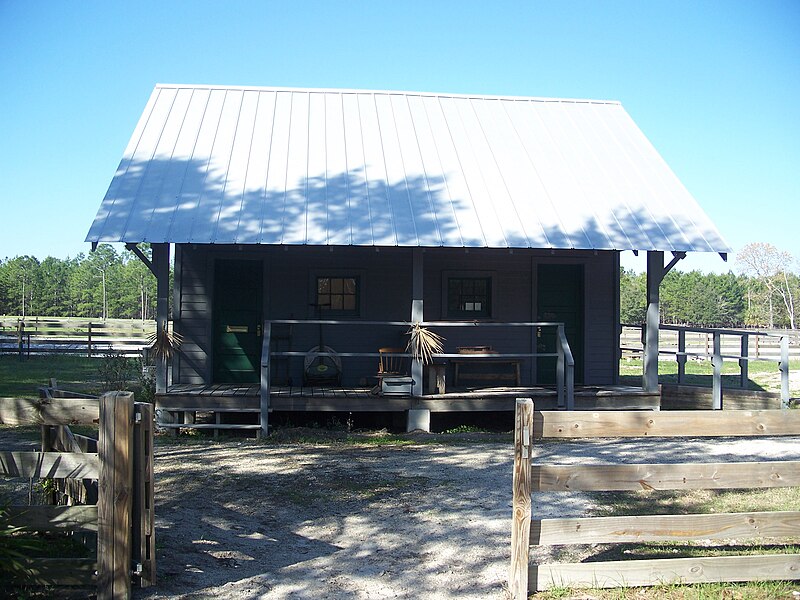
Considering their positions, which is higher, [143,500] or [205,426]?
[143,500]

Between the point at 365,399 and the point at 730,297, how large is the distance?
72.3 metres

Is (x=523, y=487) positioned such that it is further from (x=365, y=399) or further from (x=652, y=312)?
(x=652, y=312)

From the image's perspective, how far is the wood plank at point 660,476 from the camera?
4660mm

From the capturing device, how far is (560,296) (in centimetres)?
1402

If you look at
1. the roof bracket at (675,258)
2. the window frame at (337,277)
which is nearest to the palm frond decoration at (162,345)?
the window frame at (337,277)

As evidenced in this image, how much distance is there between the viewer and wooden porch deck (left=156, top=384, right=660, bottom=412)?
11.4 metres

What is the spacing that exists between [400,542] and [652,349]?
767 centimetres

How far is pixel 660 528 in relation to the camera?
4707 millimetres

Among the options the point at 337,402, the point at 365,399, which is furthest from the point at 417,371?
the point at 337,402

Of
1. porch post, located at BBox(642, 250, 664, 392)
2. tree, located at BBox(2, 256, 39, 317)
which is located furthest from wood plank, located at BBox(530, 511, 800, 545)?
tree, located at BBox(2, 256, 39, 317)

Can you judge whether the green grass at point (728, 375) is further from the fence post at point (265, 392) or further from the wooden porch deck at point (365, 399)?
the fence post at point (265, 392)

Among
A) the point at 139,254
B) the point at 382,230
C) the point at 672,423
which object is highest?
the point at 382,230

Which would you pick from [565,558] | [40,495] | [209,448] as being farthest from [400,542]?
[209,448]

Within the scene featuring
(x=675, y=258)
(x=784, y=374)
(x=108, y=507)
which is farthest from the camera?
(x=784, y=374)
